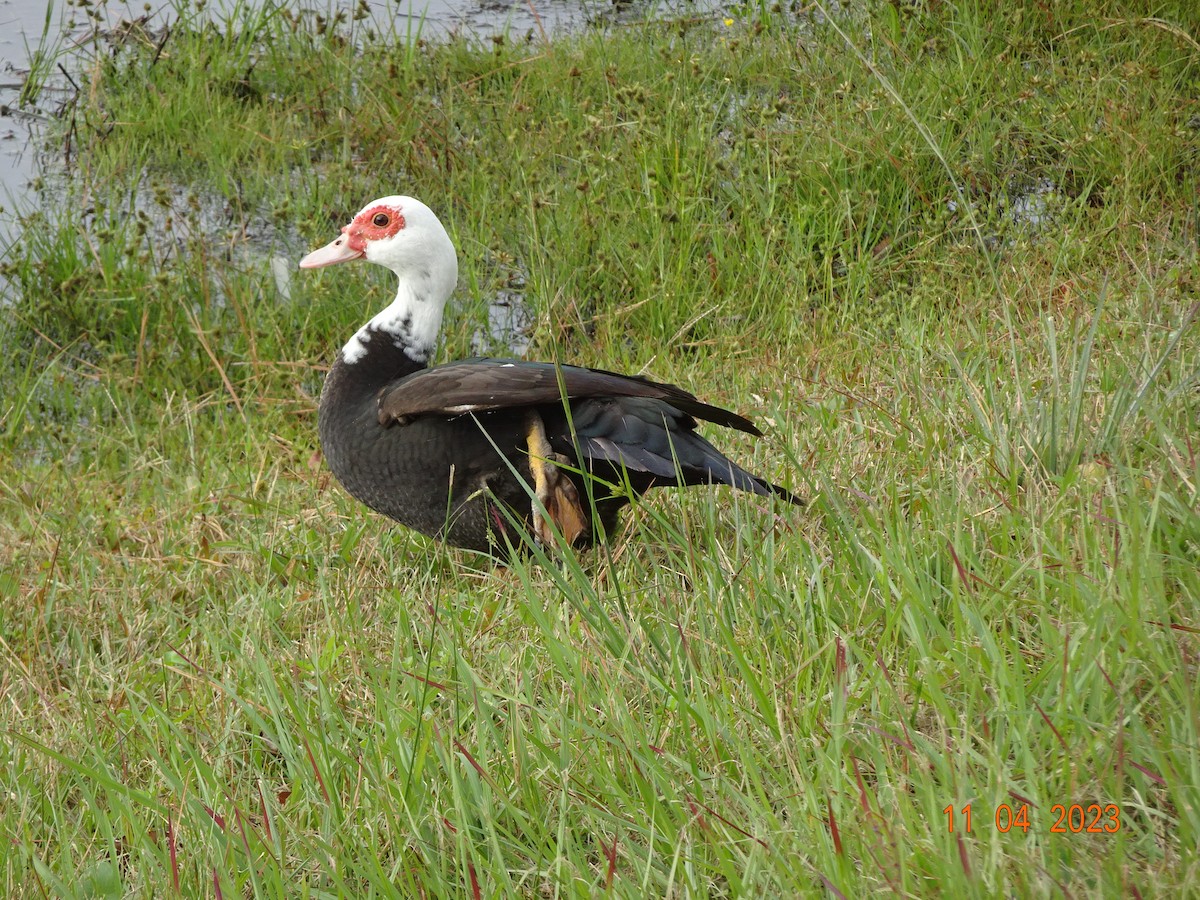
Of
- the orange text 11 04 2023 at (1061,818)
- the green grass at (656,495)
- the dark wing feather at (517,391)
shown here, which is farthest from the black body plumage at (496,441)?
the orange text 11 04 2023 at (1061,818)

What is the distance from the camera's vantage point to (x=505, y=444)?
305cm

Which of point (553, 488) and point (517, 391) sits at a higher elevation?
point (517, 391)

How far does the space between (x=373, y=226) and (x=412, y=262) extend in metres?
0.17

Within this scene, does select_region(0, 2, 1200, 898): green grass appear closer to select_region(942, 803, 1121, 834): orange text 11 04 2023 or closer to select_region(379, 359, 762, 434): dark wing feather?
select_region(942, 803, 1121, 834): orange text 11 04 2023

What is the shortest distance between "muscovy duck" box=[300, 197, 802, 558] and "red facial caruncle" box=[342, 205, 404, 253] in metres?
0.43

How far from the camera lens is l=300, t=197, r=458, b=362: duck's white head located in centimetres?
362

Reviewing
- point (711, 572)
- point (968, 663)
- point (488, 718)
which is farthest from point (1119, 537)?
point (488, 718)

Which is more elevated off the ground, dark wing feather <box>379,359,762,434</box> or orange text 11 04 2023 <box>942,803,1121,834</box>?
dark wing feather <box>379,359,762,434</box>

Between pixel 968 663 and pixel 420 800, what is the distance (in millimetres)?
798

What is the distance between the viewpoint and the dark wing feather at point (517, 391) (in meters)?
2.85

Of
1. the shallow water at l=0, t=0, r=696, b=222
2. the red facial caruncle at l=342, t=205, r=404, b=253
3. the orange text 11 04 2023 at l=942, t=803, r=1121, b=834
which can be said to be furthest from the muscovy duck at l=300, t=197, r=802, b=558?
the shallow water at l=0, t=0, r=696, b=222

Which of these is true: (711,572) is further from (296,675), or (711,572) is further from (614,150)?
(614,150)

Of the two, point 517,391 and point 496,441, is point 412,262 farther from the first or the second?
point 517,391

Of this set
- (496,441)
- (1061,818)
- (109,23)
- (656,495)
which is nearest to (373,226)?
(496,441)
